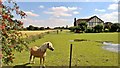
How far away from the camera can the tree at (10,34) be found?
14.0ft

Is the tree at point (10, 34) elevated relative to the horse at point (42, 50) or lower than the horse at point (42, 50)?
elevated

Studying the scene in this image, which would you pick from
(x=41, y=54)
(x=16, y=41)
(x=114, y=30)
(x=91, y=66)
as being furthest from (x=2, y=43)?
(x=114, y=30)

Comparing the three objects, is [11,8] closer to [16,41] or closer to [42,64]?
[16,41]

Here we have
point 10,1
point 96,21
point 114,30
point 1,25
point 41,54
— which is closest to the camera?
point 1,25

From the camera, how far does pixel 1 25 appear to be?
383 centimetres

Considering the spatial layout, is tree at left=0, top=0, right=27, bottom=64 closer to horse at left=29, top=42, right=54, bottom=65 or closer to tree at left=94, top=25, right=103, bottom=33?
horse at left=29, top=42, right=54, bottom=65

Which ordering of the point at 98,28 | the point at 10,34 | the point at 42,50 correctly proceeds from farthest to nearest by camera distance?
1. the point at 98,28
2. the point at 42,50
3. the point at 10,34

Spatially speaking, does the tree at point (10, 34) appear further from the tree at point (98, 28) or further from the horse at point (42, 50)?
the tree at point (98, 28)

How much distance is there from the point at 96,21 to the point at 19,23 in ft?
229

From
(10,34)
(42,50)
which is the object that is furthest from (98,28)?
(10,34)

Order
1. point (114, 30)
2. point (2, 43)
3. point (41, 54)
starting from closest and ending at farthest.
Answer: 1. point (2, 43)
2. point (41, 54)
3. point (114, 30)

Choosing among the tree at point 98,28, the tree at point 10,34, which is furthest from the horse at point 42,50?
the tree at point 98,28

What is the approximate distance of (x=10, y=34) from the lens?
4.50 metres

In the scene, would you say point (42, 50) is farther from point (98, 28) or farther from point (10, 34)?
point (98, 28)
